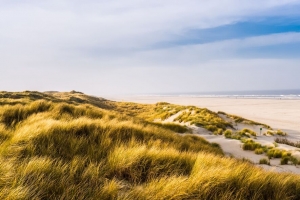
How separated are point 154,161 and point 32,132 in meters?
2.40

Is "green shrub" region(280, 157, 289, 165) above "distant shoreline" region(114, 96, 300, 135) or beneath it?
above

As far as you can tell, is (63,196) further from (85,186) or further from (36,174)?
(36,174)

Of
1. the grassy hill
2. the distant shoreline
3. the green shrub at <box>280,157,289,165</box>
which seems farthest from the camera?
the distant shoreline

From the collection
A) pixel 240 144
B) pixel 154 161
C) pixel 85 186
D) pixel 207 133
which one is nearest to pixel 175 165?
pixel 154 161

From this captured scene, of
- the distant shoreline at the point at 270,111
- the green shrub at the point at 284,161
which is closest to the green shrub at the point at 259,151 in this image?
the green shrub at the point at 284,161

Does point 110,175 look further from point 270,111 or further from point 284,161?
point 270,111

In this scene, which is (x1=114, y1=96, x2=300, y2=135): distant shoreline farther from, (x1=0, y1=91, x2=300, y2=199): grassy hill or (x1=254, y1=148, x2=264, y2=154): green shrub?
(x1=0, y1=91, x2=300, y2=199): grassy hill

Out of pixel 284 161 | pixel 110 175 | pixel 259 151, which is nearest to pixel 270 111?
pixel 259 151

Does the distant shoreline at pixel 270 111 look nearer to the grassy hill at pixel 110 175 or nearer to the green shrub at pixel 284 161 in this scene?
the green shrub at pixel 284 161

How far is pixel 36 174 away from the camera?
9.32 feet

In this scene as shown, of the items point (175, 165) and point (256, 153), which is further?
point (256, 153)

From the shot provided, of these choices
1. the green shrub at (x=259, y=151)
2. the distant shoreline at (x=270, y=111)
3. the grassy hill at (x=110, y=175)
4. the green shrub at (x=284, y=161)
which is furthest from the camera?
the distant shoreline at (x=270, y=111)

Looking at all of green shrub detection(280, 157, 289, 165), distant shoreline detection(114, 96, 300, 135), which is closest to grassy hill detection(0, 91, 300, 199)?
green shrub detection(280, 157, 289, 165)

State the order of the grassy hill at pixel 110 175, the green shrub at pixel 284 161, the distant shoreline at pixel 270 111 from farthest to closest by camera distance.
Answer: the distant shoreline at pixel 270 111, the green shrub at pixel 284 161, the grassy hill at pixel 110 175
